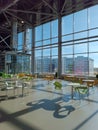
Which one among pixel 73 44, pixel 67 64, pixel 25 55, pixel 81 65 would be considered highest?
pixel 73 44

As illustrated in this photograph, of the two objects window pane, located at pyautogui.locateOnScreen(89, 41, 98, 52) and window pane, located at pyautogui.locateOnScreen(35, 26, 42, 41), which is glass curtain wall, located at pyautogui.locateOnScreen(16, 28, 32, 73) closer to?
window pane, located at pyautogui.locateOnScreen(35, 26, 42, 41)

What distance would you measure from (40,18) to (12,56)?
5.95 m

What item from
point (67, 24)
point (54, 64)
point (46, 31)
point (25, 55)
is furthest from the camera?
point (25, 55)

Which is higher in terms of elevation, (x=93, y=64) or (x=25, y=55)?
(x=25, y=55)

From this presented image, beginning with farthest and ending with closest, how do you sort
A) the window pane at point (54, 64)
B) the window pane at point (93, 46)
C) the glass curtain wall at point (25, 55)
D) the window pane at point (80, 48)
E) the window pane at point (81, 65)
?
the glass curtain wall at point (25, 55) → the window pane at point (54, 64) → the window pane at point (80, 48) → the window pane at point (81, 65) → the window pane at point (93, 46)

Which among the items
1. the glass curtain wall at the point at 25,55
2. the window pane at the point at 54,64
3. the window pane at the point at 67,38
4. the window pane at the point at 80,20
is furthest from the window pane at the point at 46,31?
the window pane at the point at 80,20

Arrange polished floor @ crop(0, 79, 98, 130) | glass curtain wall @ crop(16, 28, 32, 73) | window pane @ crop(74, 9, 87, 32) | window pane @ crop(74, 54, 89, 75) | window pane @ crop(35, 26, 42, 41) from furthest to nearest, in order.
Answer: glass curtain wall @ crop(16, 28, 32, 73)
window pane @ crop(35, 26, 42, 41)
window pane @ crop(74, 9, 87, 32)
window pane @ crop(74, 54, 89, 75)
polished floor @ crop(0, 79, 98, 130)

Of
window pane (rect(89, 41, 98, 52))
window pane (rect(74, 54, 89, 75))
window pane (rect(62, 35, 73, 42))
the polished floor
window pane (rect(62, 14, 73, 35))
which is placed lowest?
the polished floor

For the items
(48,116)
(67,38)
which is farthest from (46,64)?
(48,116)

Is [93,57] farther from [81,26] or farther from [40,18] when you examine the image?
[40,18]

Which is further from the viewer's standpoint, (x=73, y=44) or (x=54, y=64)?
(x=54, y=64)

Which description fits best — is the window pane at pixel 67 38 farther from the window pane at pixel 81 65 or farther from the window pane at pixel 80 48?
the window pane at pixel 81 65

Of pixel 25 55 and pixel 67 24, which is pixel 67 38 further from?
pixel 25 55

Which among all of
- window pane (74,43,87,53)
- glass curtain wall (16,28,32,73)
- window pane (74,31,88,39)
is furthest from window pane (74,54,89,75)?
glass curtain wall (16,28,32,73)
